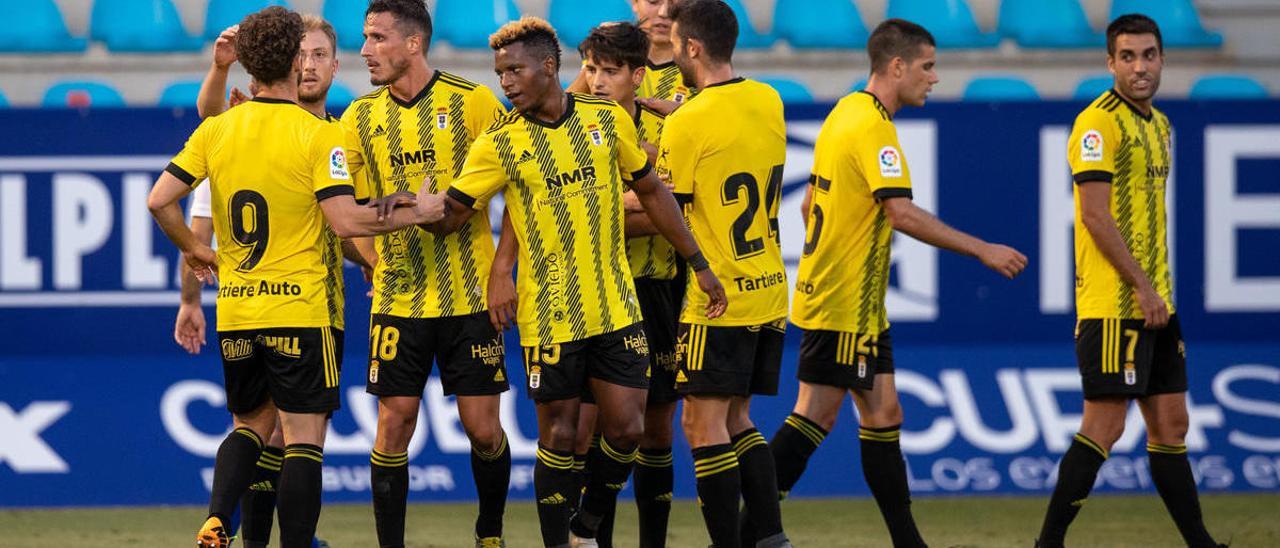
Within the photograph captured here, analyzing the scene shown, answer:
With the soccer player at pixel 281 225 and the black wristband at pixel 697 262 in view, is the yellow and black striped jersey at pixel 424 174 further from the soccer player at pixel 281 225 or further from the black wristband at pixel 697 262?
the black wristband at pixel 697 262

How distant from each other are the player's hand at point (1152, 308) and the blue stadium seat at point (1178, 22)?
5689mm

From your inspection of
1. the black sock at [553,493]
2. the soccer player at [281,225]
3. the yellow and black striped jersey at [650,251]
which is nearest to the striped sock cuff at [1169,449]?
the yellow and black striped jersey at [650,251]

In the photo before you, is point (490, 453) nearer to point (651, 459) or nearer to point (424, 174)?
point (651, 459)

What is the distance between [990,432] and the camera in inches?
339

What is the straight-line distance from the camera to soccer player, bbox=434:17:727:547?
558 centimetres

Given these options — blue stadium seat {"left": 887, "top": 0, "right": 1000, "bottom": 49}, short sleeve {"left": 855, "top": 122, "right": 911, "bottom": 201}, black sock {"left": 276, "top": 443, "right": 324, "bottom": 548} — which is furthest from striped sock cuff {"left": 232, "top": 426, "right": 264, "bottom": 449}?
blue stadium seat {"left": 887, "top": 0, "right": 1000, "bottom": 49}

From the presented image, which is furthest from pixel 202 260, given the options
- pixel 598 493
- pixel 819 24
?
pixel 819 24

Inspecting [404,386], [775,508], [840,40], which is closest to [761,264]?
[775,508]

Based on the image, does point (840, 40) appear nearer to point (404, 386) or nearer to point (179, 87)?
point (179, 87)

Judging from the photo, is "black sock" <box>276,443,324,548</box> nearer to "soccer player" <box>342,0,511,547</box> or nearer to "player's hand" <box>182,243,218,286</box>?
"soccer player" <box>342,0,511,547</box>

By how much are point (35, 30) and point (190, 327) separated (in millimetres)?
5493

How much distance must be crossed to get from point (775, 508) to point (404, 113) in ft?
6.23

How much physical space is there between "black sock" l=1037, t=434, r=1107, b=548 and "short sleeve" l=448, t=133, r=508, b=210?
97.1 inches

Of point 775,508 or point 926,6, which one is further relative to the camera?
point 926,6
